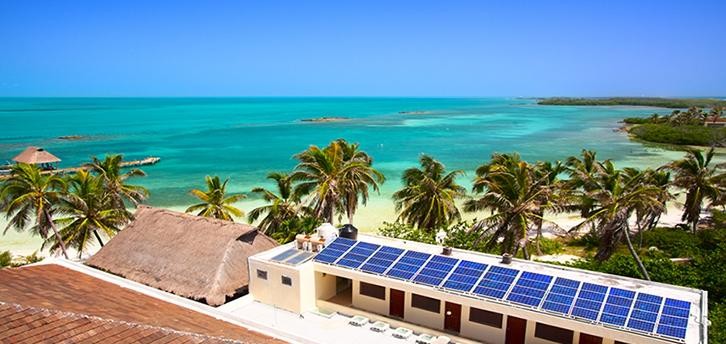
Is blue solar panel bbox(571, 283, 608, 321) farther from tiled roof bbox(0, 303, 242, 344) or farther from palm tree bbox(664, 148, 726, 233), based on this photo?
palm tree bbox(664, 148, 726, 233)

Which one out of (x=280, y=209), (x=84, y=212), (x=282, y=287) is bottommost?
(x=282, y=287)

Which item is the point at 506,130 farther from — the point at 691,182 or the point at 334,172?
the point at 334,172

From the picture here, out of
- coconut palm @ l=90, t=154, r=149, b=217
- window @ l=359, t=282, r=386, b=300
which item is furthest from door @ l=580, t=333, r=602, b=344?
coconut palm @ l=90, t=154, r=149, b=217

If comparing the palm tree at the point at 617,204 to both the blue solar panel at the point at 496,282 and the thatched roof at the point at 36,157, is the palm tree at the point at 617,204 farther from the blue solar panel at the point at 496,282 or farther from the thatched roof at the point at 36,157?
the thatched roof at the point at 36,157

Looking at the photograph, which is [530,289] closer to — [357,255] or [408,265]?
[408,265]

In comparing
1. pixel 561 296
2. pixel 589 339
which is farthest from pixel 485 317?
pixel 589 339

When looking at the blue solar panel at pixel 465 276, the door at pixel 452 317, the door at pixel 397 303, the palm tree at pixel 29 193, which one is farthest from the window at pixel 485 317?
the palm tree at pixel 29 193

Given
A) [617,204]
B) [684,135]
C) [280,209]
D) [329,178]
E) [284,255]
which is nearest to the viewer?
[284,255]

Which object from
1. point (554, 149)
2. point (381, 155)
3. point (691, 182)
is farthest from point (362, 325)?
point (554, 149)
